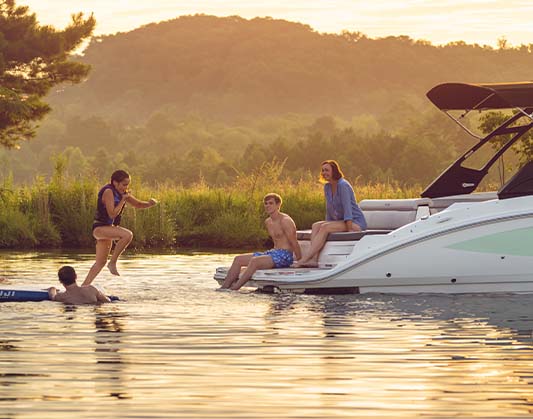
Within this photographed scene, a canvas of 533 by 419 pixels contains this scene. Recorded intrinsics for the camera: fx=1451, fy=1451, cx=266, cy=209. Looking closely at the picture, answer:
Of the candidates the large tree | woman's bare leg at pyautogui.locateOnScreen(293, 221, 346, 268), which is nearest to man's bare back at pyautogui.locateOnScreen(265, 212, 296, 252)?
woman's bare leg at pyautogui.locateOnScreen(293, 221, 346, 268)

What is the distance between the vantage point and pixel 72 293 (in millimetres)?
14484

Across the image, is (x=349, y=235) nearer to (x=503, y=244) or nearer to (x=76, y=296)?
(x=503, y=244)

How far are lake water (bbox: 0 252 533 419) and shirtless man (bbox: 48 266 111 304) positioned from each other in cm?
24

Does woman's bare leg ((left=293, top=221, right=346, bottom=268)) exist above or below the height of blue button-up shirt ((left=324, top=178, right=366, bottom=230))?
below

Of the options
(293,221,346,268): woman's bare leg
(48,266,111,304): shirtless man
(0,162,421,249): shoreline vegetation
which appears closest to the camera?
(48,266,111,304): shirtless man

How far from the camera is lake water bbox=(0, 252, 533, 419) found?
813 centimetres

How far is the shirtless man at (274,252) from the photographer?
1573 cm

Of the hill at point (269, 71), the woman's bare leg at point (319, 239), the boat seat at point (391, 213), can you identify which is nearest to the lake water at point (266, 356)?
the woman's bare leg at point (319, 239)

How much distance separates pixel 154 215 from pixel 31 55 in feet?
55.8

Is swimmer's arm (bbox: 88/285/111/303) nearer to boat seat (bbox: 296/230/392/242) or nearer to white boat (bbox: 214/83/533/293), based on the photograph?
white boat (bbox: 214/83/533/293)

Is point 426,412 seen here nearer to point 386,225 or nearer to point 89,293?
point 89,293

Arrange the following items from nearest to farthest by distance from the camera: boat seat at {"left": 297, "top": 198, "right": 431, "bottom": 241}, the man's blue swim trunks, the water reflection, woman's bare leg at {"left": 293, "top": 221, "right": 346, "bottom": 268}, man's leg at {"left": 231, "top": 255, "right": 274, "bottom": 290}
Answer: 1. the water reflection
2. woman's bare leg at {"left": 293, "top": 221, "right": 346, "bottom": 268}
3. man's leg at {"left": 231, "top": 255, "right": 274, "bottom": 290}
4. the man's blue swim trunks
5. boat seat at {"left": 297, "top": 198, "right": 431, "bottom": 241}

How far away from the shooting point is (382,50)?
145625 millimetres

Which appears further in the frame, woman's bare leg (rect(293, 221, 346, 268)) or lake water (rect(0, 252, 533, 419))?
woman's bare leg (rect(293, 221, 346, 268))
